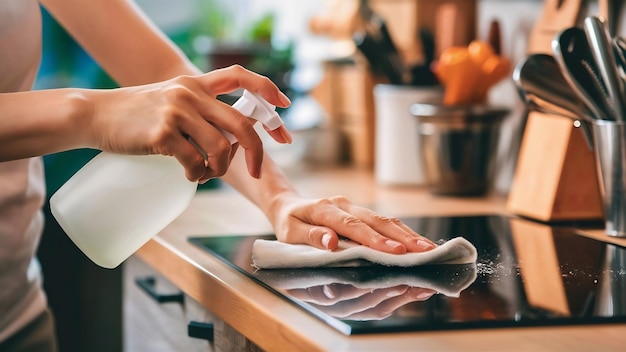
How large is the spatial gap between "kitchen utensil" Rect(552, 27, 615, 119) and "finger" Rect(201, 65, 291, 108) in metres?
0.49

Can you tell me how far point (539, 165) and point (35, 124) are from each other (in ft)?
2.86

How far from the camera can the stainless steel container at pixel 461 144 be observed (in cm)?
173

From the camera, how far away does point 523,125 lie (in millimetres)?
1759

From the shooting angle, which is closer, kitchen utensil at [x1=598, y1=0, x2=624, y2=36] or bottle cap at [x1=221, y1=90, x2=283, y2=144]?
bottle cap at [x1=221, y1=90, x2=283, y2=144]

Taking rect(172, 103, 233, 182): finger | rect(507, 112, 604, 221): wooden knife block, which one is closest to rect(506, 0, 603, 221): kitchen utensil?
rect(507, 112, 604, 221): wooden knife block

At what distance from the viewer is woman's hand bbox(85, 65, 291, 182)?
867 millimetres

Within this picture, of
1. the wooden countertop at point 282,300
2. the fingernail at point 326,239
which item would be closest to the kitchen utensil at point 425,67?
the wooden countertop at point 282,300

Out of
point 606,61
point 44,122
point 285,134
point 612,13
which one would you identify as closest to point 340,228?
point 285,134

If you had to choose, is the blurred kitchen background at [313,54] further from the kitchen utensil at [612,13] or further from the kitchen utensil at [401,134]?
the kitchen utensil at [612,13]

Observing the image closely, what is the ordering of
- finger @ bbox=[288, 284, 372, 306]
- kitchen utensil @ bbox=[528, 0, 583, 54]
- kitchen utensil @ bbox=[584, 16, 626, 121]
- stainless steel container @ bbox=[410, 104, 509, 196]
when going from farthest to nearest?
stainless steel container @ bbox=[410, 104, 509, 196]
kitchen utensil @ bbox=[528, 0, 583, 54]
kitchen utensil @ bbox=[584, 16, 626, 121]
finger @ bbox=[288, 284, 372, 306]

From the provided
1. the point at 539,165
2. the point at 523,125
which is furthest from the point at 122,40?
the point at 523,125

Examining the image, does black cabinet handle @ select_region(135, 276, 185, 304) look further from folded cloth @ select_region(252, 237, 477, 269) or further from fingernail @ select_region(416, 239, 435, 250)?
fingernail @ select_region(416, 239, 435, 250)

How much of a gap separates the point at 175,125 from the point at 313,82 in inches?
72.2

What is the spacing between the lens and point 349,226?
1.04m
